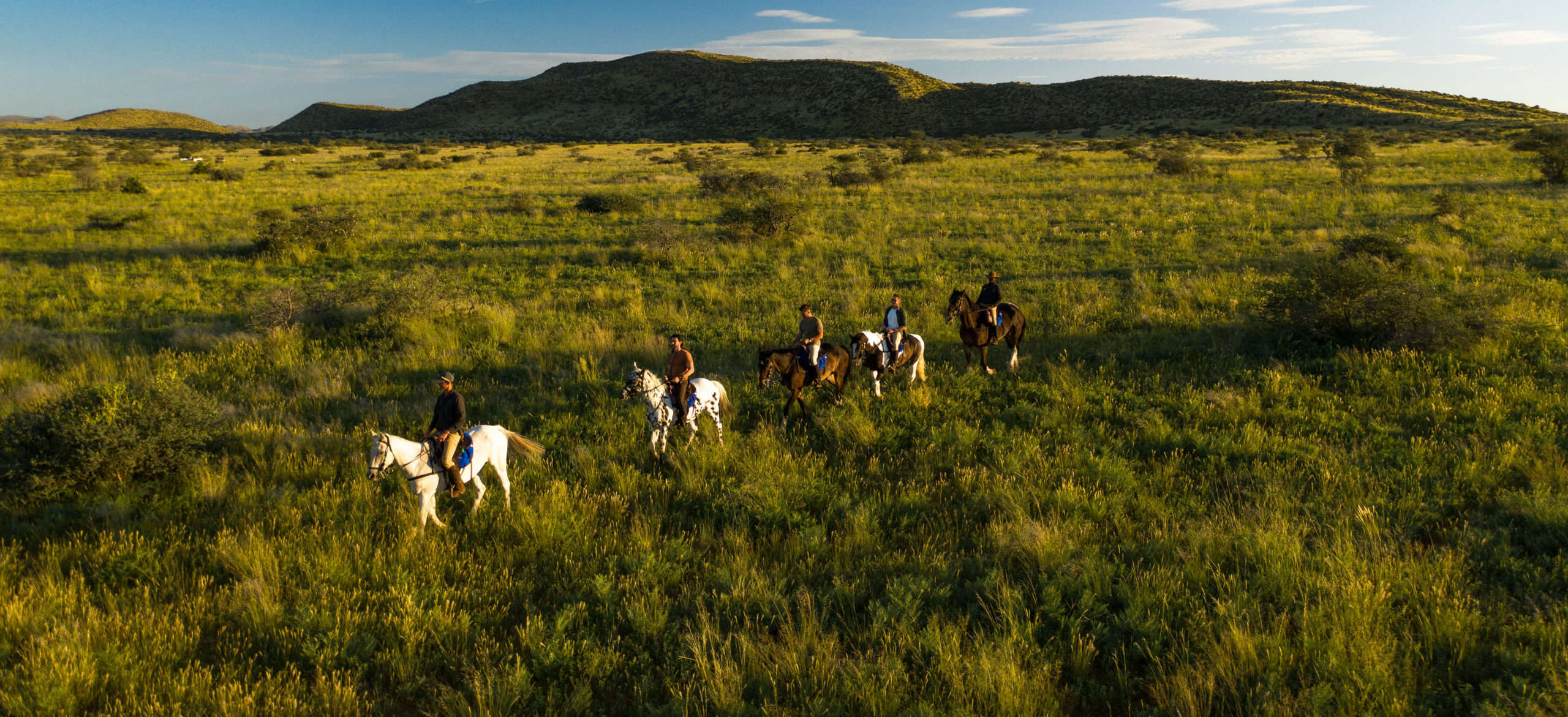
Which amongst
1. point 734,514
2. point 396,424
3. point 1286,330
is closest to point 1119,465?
point 734,514

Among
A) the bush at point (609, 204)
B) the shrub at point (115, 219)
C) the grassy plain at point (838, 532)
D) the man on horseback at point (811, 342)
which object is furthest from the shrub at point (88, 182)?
the man on horseback at point (811, 342)

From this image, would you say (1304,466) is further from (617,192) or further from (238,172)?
(238,172)

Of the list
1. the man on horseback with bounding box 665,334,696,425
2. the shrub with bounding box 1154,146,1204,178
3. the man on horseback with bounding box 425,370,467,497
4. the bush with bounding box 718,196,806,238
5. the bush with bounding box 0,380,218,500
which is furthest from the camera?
the shrub with bounding box 1154,146,1204,178

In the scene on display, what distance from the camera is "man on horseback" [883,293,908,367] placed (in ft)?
32.9

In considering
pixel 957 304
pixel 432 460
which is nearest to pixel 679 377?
pixel 432 460

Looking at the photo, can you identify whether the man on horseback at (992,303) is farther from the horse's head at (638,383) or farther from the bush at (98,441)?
the bush at (98,441)

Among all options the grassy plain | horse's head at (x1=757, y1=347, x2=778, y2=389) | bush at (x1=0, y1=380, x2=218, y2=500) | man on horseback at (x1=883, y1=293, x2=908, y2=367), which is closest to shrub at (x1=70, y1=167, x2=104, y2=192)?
the grassy plain

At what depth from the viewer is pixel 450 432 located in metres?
6.47

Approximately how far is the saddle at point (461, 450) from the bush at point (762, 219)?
1627cm

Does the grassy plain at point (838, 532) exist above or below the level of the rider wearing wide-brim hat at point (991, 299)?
below

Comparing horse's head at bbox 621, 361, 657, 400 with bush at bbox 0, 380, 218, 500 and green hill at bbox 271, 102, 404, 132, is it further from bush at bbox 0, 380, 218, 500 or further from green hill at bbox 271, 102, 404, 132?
green hill at bbox 271, 102, 404, 132

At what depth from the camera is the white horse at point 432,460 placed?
608cm

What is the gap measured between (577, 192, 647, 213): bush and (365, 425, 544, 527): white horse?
71.5ft

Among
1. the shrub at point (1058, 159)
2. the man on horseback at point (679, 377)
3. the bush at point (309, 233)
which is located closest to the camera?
the man on horseback at point (679, 377)
